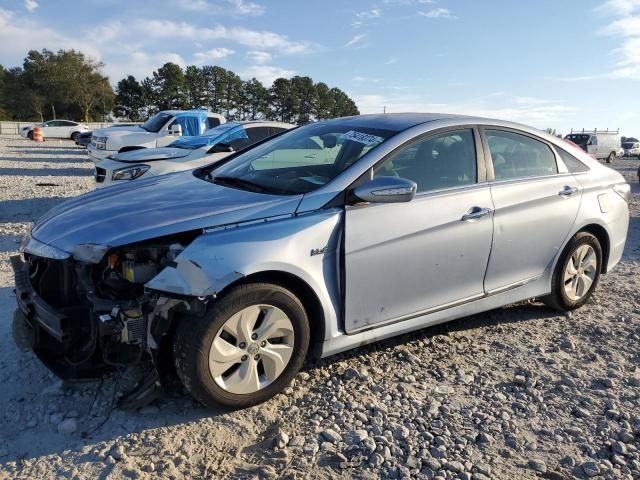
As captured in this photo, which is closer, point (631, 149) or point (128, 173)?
point (128, 173)

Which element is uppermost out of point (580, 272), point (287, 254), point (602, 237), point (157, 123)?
point (157, 123)

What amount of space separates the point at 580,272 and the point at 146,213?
3.62m

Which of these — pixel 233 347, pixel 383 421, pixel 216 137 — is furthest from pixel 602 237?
pixel 216 137

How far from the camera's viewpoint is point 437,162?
373 centimetres

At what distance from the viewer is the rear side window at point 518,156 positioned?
4.03 meters

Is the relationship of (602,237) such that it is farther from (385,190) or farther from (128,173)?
(128,173)

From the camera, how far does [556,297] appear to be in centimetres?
451

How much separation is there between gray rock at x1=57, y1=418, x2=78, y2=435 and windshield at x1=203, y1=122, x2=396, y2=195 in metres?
1.68

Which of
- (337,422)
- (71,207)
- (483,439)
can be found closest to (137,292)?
(71,207)

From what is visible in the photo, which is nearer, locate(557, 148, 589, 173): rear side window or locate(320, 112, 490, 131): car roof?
locate(320, 112, 490, 131): car roof

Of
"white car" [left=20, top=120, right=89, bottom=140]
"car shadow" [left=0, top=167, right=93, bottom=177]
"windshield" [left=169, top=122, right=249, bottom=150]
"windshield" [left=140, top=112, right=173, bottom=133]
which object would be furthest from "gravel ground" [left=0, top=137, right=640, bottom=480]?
"white car" [left=20, top=120, right=89, bottom=140]

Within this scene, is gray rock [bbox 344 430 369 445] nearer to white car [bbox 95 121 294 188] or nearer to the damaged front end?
the damaged front end

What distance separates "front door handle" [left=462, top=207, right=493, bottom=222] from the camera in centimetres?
365

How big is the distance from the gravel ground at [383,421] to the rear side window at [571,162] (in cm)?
143
